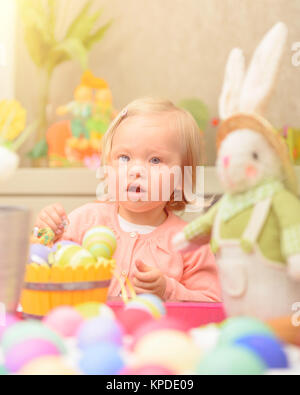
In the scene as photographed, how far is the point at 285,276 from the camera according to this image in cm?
39

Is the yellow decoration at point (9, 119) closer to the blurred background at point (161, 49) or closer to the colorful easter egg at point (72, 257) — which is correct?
the colorful easter egg at point (72, 257)

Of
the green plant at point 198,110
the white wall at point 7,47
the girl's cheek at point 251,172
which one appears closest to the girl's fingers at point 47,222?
the girl's cheek at point 251,172

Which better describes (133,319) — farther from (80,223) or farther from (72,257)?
(80,223)

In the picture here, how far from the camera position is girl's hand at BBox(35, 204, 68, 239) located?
0.82 meters

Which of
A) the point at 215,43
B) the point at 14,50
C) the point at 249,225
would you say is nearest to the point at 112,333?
the point at 249,225

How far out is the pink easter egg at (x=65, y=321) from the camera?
0.37 meters

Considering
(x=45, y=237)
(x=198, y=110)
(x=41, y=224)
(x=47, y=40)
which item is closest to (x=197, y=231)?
(x=45, y=237)

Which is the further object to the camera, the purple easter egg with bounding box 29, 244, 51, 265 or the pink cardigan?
the pink cardigan

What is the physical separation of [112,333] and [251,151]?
0.57 ft

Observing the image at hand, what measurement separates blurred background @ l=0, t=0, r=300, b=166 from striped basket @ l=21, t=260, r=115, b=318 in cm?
165

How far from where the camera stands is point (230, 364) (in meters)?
0.26

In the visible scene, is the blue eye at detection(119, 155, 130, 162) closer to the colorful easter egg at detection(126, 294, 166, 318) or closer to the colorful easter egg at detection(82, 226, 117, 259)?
the colorful easter egg at detection(82, 226, 117, 259)

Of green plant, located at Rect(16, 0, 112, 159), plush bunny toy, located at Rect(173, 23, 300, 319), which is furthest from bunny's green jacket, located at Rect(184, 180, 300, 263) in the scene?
green plant, located at Rect(16, 0, 112, 159)

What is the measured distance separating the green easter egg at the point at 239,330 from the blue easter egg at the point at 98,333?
0.07 metres
